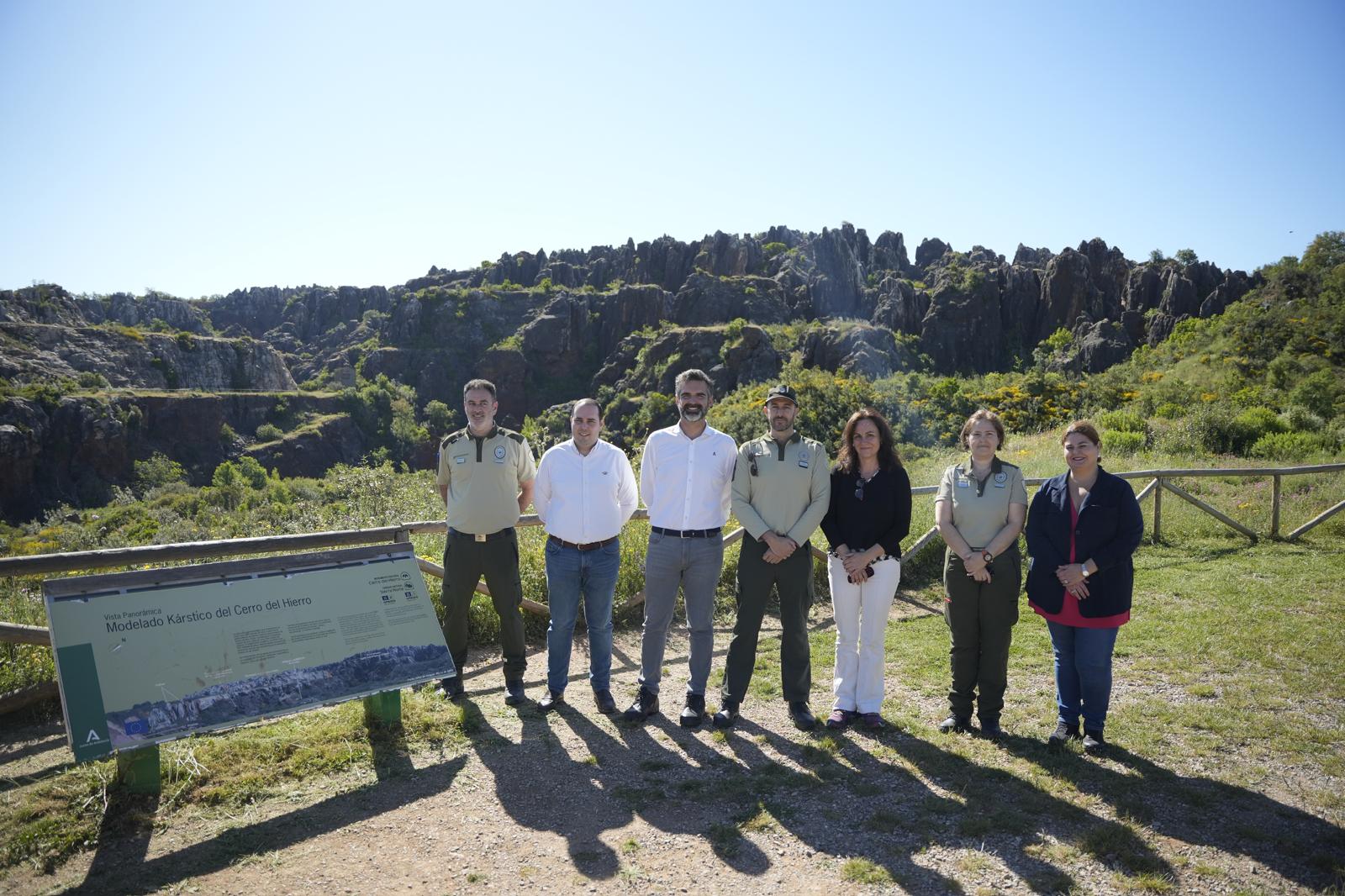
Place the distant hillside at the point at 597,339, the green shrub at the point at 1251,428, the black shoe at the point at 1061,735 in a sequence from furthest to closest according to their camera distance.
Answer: the distant hillside at the point at 597,339 < the green shrub at the point at 1251,428 < the black shoe at the point at 1061,735

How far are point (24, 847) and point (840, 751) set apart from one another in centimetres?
381

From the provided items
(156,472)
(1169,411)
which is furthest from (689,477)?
(156,472)

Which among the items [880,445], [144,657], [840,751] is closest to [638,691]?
[840,751]

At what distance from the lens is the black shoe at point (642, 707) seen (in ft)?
14.8

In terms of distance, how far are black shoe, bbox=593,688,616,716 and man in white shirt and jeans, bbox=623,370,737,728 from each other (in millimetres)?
505

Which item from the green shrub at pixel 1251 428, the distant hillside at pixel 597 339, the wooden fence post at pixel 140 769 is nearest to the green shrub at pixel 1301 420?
the green shrub at pixel 1251 428

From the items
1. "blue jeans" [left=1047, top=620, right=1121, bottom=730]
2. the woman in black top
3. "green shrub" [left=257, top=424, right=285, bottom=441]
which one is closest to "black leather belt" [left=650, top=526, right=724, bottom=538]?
the woman in black top

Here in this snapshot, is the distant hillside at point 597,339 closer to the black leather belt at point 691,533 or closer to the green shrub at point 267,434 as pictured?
the green shrub at point 267,434

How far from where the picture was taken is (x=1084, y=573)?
12.7ft

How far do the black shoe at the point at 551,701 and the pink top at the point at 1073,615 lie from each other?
2.92 metres

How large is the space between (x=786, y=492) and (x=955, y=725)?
5.54ft

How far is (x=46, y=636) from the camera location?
4141 mm

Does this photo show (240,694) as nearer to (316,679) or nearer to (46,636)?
(316,679)

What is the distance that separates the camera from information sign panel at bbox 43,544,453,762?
11.0 ft
